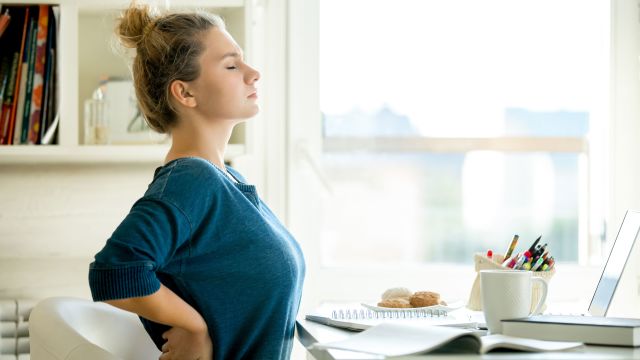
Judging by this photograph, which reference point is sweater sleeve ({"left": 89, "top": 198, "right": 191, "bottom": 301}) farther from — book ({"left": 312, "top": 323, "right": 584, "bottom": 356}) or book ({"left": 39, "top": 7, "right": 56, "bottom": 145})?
book ({"left": 39, "top": 7, "right": 56, "bottom": 145})

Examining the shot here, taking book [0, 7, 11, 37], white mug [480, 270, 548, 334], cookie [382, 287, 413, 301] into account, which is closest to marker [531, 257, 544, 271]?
cookie [382, 287, 413, 301]

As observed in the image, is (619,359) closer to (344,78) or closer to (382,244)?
(344,78)

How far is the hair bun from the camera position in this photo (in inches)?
64.3

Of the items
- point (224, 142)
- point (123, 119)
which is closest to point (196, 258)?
point (224, 142)

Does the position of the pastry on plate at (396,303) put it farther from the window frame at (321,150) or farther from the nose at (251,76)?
the window frame at (321,150)

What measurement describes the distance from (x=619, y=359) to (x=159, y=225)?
28.1 inches

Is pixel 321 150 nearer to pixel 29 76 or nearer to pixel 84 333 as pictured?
pixel 29 76

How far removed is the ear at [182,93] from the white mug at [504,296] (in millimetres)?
671

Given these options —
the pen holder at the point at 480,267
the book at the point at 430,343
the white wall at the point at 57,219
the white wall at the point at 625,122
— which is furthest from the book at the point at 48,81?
the white wall at the point at 625,122

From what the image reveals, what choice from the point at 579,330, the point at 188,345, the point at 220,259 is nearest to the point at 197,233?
the point at 220,259

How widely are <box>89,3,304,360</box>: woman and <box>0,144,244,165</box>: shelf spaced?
47cm

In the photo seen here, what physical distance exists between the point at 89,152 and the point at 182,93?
2.02 ft

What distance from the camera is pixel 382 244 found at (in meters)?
4.12

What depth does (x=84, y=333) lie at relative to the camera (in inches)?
60.4
